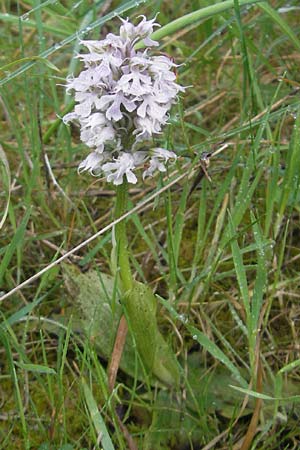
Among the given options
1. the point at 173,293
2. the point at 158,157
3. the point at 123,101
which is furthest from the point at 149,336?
the point at 123,101

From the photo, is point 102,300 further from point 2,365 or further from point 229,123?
point 229,123

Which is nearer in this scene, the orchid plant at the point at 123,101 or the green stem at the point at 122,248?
the orchid plant at the point at 123,101

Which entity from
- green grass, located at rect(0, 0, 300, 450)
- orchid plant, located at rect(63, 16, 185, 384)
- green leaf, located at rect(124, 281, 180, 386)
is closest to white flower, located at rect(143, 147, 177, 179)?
orchid plant, located at rect(63, 16, 185, 384)

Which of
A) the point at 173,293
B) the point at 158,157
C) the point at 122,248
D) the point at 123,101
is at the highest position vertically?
the point at 123,101

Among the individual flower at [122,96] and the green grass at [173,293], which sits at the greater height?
the individual flower at [122,96]

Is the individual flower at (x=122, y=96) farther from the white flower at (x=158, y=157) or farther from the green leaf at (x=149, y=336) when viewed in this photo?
the green leaf at (x=149, y=336)

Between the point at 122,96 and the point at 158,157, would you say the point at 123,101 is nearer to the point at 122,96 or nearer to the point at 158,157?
the point at 122,96

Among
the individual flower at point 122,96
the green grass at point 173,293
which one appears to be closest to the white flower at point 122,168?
the individual flower at point 122,96
